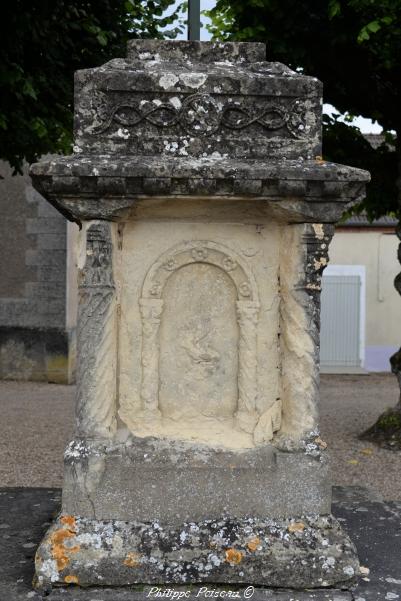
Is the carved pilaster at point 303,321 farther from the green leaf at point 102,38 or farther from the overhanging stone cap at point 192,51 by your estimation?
the green leaf at point 102,38

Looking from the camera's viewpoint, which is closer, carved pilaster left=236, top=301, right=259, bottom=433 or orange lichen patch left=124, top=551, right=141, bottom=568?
orange lichen patch left=124, top=551, right=141, bottom=568

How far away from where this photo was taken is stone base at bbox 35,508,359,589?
3.25 metres

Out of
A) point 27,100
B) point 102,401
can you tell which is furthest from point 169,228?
point 27,100

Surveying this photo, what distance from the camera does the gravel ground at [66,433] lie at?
21.4 ft

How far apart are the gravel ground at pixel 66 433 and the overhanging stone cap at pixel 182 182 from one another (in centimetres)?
350

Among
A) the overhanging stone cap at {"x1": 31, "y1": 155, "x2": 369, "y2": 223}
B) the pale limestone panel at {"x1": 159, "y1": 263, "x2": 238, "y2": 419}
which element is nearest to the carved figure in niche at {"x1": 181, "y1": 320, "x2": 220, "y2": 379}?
the pale limestone panel at {"x1": 159, "y1": 263, "x2": 238, "y2": 419}

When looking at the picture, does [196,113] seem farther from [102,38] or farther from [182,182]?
[102,38]

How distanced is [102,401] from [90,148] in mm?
1220

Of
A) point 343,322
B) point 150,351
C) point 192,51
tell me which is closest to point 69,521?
point 150,351

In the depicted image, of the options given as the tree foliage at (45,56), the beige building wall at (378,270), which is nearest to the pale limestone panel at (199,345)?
the tree foliage at (45,56)

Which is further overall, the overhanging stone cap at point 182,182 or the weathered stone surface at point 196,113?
the weathered stone surface at point 196,113

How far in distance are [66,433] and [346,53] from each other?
16.7ft

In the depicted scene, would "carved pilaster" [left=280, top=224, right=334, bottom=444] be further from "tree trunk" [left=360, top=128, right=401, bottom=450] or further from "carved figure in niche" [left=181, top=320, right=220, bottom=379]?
"tree trunk" [left=360, top=128, right=401, bottom=450]

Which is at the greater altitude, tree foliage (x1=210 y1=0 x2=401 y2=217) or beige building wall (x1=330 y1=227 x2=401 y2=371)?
tree foliage (x1=210 y1=0 x2=401 y2=217)
